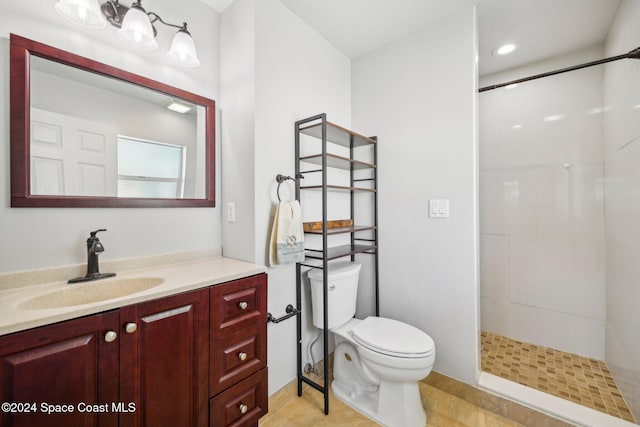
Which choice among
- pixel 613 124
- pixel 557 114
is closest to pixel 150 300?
pixel 613 124

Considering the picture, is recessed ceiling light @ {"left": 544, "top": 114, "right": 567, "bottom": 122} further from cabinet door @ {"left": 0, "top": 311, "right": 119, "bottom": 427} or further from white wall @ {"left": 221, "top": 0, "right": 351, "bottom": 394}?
cabinet door @ {"left": 0, "top": 311, "right": 119, "bottom": 427}

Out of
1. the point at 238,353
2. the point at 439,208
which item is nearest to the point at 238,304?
the point at 238,353

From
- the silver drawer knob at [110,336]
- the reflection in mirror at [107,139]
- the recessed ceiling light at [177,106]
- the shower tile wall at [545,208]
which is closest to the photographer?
the silver drawer knob at [110,336]

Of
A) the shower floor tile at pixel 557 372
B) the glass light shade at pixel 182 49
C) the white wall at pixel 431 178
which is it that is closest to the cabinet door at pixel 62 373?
the glass light shade at pixel 182 49

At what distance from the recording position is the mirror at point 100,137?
1.06m

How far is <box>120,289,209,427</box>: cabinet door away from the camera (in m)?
0.89

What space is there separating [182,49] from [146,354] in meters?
1.43

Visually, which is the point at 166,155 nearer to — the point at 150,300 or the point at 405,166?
the point at 150,300

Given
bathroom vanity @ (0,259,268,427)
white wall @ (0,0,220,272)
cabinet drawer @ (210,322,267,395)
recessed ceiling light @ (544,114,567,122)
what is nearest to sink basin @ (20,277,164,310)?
bathroom vanity @ (0,259,268,427)

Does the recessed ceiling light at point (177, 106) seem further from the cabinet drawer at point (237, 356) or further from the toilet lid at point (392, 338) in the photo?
the toilet lid at point (392, 338)

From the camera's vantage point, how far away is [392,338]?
146 centimetres

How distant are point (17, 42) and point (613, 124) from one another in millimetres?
3154

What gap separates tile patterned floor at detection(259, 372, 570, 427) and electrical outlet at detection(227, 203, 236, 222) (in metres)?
1.11

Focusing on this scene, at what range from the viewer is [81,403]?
0.79 meters
